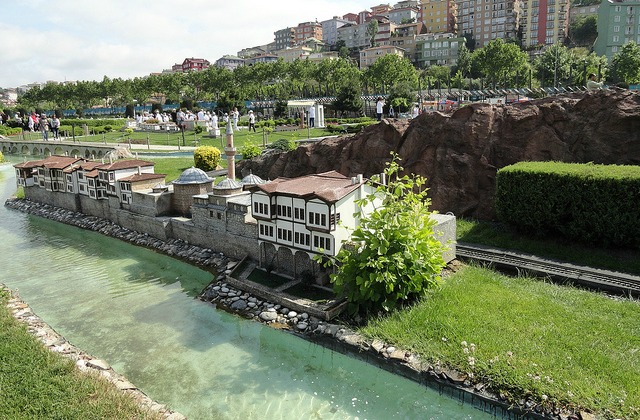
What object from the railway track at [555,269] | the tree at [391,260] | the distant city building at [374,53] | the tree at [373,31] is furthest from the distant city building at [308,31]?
the tree at [391,260]

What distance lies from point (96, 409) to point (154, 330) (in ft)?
18.4

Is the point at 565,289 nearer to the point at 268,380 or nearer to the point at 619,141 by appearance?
the point at 619,141

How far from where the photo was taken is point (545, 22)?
11250 cm

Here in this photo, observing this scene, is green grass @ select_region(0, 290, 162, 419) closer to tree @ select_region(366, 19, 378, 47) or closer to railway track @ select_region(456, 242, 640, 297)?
railway track @ select_region(456, 242, 640, 297)

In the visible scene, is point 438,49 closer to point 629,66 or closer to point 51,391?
point 629,66

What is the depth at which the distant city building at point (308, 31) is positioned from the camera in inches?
6801

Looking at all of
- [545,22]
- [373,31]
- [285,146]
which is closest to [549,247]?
[285,146]

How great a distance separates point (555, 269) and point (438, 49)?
366ft

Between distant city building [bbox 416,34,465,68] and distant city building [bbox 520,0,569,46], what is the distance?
603 inches

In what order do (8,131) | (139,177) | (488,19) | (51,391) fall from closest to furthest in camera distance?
(51,391)
(139,177)
(8,131)
(488,19)

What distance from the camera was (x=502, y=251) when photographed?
19281 millimetres

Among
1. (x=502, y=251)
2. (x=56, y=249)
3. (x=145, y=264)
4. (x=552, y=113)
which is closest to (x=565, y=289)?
(x=502, y=251)

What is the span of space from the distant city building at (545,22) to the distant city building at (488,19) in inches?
136

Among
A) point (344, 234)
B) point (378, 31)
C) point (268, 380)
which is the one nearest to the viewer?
point (268, 380)
